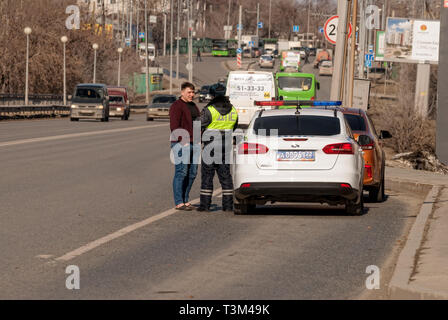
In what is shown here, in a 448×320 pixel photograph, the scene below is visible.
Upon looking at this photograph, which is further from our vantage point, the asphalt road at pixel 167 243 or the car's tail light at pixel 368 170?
the car's tail light at pixel 368 170

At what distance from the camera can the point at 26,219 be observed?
527 inches

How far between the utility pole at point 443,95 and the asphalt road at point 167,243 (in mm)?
1329

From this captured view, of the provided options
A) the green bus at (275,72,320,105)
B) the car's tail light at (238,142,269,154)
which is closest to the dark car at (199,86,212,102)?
the green bus at (275,72,320,105)

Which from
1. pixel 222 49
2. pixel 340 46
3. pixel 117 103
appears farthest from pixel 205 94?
pixel 222 49

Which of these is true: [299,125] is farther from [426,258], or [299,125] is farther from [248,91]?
[248,91]

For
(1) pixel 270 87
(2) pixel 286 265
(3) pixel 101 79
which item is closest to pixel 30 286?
(2) pixel 286 265

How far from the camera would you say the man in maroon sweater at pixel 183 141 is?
1477 centimetres

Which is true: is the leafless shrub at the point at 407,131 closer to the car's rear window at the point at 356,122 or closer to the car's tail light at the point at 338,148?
the car's rear window at the point at 356,122

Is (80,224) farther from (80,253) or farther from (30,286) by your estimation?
(30,286)

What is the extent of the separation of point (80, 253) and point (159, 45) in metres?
175

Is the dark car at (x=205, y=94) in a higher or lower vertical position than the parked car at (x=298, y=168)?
lower

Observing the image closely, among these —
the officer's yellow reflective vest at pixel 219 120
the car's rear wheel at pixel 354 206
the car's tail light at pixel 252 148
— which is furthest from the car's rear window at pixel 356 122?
the car's tail light at pixel 252 148

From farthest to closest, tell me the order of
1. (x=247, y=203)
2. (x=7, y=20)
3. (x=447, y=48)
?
1. (x=7, y=20)
2. (x=247, y=203)
3. (x=447, y=48)

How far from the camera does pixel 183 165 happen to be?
48.8 feet
